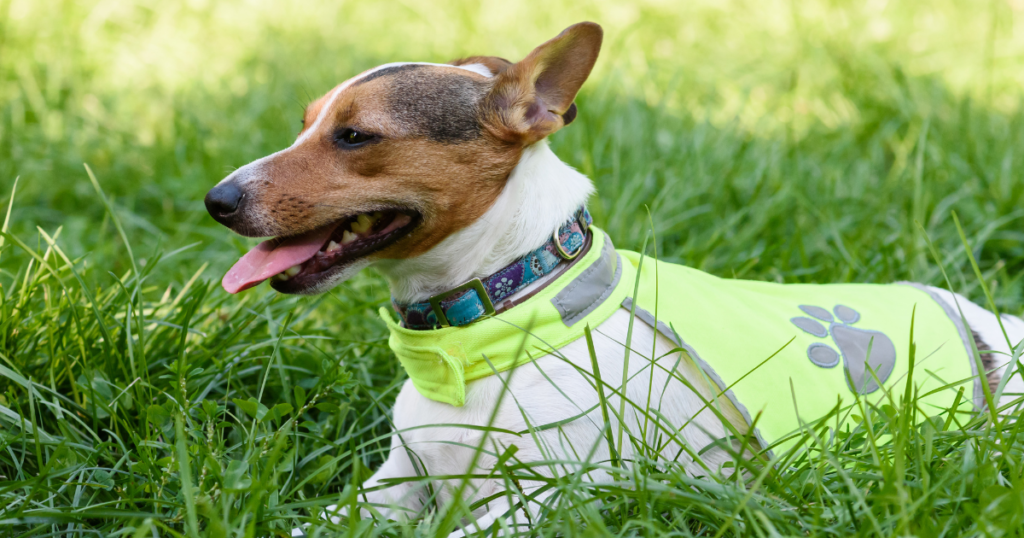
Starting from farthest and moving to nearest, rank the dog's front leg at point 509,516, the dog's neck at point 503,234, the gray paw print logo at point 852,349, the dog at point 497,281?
the gray paw print logo at point 852,349 → the dog's neck at point 503,234 → the dog at point 497,281 → the dog's front leg at point 509,516

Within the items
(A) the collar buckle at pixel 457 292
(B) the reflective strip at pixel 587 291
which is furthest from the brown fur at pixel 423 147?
(B) the reflective strip at pixel 587 291

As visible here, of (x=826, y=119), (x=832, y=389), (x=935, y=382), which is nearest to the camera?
(x=832, y=389)

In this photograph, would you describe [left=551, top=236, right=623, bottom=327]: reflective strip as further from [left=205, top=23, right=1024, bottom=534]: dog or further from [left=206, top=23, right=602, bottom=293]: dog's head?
[left=206, top=23, right=602, bottom=293]: dog's head

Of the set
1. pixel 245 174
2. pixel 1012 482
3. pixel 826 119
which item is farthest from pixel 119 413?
pixel 826 119

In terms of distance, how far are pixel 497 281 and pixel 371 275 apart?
49.0 inches

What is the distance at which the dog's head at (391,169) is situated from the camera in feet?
7.71

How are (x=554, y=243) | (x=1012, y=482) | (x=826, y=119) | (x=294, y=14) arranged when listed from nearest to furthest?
1. (x=1012, y=482)
2. (x=554, y=243)
3. (x=826, y=119)
4. (x=294, y=14)

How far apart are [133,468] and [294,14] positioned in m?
6.26

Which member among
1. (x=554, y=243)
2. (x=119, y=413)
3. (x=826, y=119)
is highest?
(x=554, y=243)

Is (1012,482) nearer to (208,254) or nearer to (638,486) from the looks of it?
(638,486)

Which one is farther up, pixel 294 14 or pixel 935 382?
pixel 294 14

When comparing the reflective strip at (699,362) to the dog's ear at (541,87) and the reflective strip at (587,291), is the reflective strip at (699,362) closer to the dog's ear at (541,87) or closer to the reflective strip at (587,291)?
the reflective strip at (587,291)

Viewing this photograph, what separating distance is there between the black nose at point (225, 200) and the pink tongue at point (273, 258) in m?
0.14

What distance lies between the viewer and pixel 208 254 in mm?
4137
